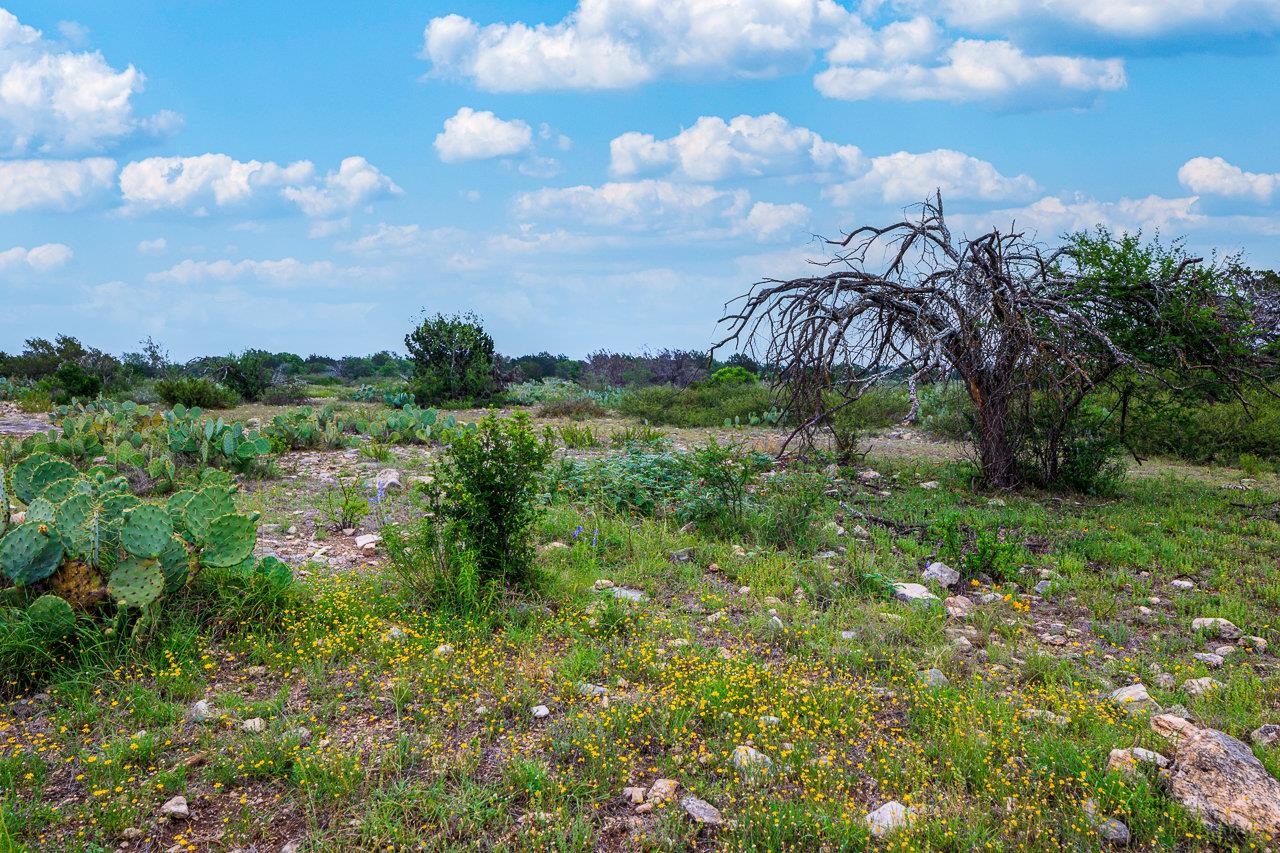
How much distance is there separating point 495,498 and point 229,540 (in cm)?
169

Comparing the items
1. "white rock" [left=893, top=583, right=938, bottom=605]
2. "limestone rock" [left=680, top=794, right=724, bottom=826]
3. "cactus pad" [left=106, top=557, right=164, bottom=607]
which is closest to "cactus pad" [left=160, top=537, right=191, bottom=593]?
"cactus pad" [left=106, top=557, right=164, bottom=607]

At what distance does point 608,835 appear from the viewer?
3.40 m

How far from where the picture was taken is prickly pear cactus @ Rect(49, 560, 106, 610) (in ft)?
16.5

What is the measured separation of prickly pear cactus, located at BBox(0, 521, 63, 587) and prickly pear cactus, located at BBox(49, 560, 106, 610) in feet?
0.26

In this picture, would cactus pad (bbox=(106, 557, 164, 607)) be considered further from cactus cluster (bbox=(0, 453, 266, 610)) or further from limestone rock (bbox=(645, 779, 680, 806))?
limestone rock (bbox=(645, 779, 680, 806))

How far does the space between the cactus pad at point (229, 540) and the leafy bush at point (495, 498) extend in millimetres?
1199

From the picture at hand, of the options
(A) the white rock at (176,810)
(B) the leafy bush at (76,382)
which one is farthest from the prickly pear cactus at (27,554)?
(B) the leafy bush at (76,382)

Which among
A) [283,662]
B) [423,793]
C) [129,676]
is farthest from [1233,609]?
[129,676]

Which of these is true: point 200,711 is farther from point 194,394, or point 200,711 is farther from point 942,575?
point 194,394

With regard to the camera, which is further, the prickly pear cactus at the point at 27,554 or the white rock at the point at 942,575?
the white rock at the point at 942,575

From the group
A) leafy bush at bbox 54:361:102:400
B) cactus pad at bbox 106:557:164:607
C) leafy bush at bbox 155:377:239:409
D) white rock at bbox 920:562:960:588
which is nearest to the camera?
cactus pad at bbox 106:557:164:607

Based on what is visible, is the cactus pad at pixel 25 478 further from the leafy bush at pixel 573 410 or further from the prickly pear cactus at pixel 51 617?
the leafy bush at pixel 573 410

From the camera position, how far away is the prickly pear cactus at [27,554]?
4.97 m

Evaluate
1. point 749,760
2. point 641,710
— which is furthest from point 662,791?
point 641,710
